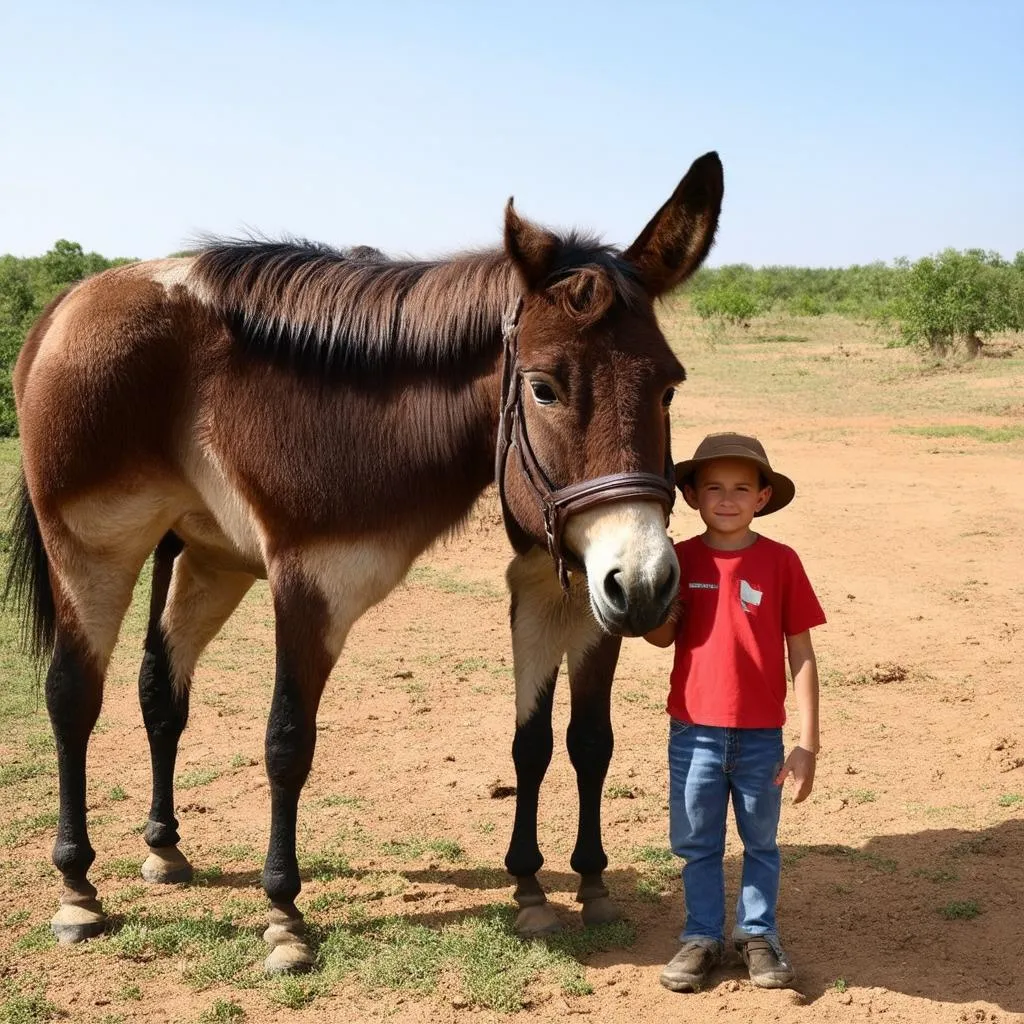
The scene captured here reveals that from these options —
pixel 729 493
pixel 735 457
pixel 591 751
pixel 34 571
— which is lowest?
pixel 591 751

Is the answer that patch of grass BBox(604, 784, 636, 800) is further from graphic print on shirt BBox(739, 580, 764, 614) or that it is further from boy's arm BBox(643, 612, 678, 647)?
graphic print on shirt BBox(739, 580, 764, 614)

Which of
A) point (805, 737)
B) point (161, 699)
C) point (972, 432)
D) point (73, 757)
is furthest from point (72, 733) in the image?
point (972, 432)

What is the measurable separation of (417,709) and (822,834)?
8.45ft

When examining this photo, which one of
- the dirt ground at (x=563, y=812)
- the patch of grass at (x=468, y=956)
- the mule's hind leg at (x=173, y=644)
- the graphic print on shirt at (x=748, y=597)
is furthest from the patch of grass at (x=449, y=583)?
the graphic print on shirt at (x=748, y=597)

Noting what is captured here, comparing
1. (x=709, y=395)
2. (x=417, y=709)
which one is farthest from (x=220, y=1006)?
(x=709, y=395)

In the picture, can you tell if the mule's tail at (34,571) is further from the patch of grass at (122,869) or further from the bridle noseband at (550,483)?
the bridle noseband at (550,483)

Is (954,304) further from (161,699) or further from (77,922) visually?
(77,922)

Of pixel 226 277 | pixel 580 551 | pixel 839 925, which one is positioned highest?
pixel 226 277

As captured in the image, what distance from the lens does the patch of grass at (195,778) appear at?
5273mm

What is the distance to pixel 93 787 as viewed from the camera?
5.23 meters

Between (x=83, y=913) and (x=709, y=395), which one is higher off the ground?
(x=709, y=395)

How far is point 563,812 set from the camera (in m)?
4.91

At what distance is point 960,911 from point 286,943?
2.40 m

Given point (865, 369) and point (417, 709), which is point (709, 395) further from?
point (417, 709)
